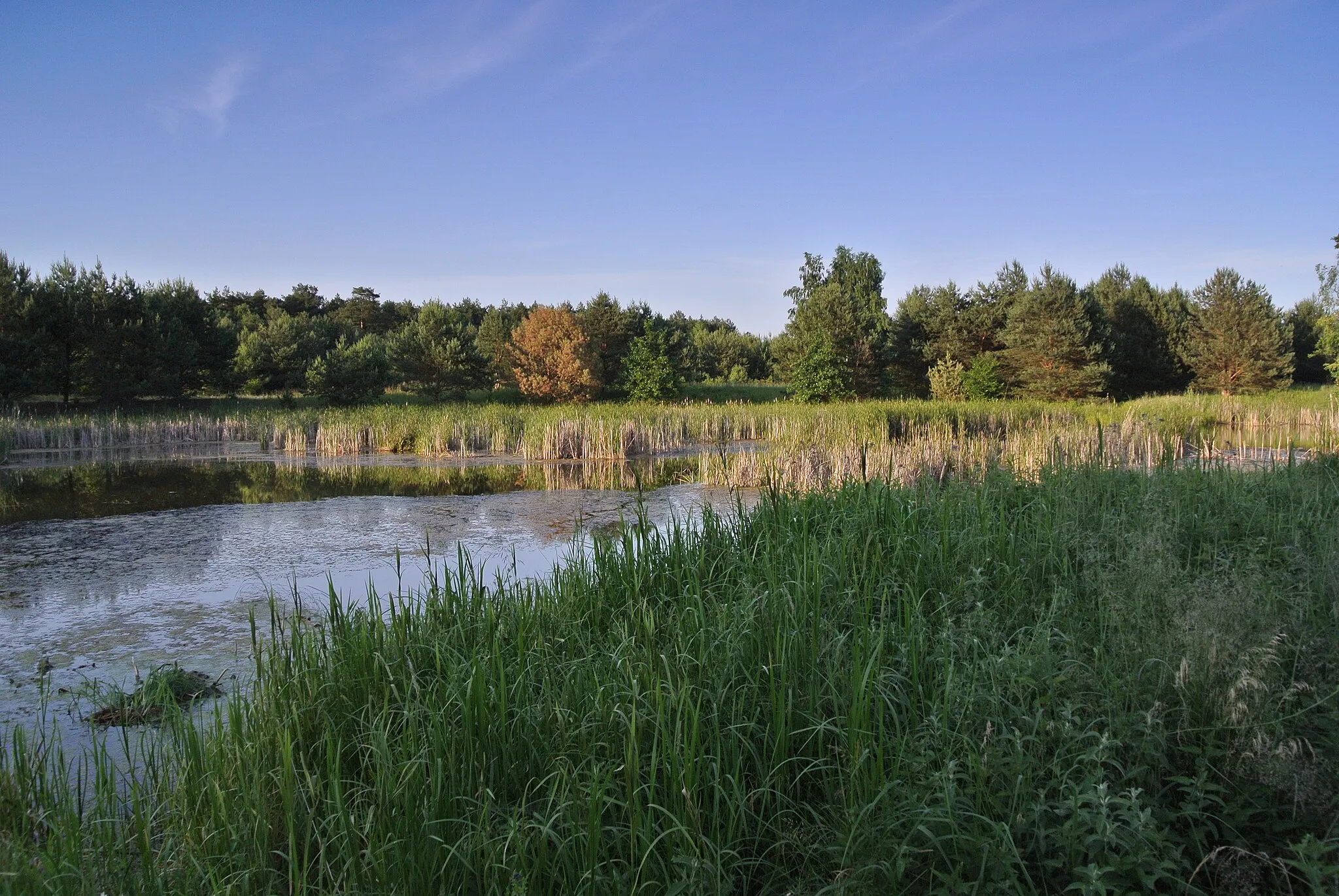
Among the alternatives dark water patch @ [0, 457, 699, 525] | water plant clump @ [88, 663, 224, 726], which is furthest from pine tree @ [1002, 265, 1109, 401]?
water plant clump @ [88, 663, 224, 726]

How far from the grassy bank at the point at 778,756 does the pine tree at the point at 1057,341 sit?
90.1 ft

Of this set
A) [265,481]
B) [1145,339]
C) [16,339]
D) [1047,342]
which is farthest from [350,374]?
[1145,339]

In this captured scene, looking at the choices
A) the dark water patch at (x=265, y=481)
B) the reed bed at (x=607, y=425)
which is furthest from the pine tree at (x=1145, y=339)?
the dark water patch at (x=265, y=481)

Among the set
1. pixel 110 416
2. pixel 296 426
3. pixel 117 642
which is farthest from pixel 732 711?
pixel 110 416

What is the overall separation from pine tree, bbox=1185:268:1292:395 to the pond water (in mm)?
27055

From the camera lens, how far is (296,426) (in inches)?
752

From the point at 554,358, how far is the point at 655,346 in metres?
4.45

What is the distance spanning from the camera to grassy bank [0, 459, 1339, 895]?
1.95 metres

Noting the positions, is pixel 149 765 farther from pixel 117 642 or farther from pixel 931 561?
pixel 931 561

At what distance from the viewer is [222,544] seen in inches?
284

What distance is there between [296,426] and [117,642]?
15.8 metres

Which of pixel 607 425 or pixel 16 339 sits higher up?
pixel 16 339

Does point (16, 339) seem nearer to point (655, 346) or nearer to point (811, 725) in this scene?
point (655, 346)

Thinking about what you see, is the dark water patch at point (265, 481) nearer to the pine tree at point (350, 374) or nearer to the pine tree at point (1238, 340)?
the pine tree at point (350, 374)
